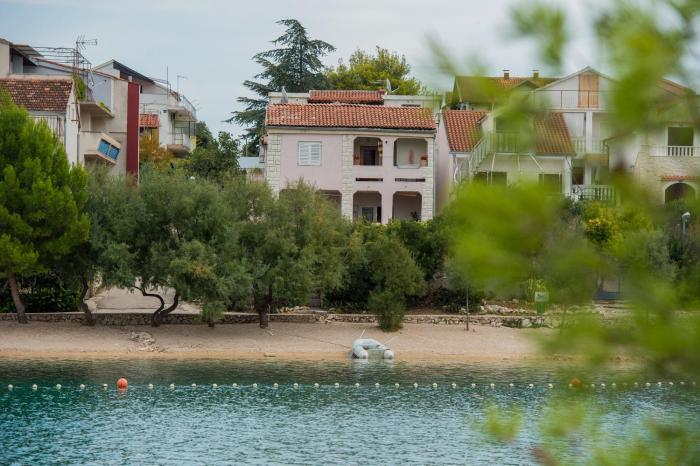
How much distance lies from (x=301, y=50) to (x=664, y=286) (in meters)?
76.4

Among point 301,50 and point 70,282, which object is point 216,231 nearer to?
point 70,282

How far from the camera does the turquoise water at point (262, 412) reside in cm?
2705

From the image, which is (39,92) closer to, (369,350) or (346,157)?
(346,157)

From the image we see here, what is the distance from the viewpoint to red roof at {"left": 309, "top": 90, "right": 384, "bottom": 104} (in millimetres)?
67500

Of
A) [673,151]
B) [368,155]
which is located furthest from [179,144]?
[673,151]

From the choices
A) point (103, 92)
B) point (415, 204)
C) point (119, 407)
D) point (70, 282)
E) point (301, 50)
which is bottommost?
point (119, 407)

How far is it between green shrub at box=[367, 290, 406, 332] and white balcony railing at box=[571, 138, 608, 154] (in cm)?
4125

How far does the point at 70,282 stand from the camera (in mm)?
43438

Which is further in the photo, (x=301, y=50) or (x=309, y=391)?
(x=301, y=50)

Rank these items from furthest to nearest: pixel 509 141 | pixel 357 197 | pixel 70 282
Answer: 1. pixel 357 197
2. pixel 70 282
3. pixel 509 141

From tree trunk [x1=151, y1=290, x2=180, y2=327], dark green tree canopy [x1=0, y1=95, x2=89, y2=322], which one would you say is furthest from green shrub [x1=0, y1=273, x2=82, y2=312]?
tree trunk [x1=151, y1=290, x2=180, y2=327]

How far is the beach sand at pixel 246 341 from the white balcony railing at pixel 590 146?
38.2 metres

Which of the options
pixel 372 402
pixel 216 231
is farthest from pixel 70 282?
pixel 372 402

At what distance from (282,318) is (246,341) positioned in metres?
3.58
